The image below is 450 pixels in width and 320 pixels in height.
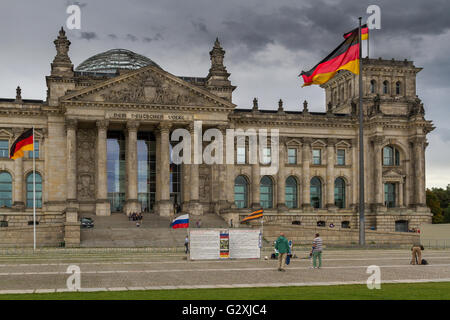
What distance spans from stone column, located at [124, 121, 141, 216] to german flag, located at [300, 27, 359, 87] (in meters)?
28.3

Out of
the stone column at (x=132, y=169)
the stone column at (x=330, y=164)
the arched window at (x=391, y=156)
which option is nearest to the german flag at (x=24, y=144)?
the stone column at (x=132, y=169)

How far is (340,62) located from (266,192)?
36426mm

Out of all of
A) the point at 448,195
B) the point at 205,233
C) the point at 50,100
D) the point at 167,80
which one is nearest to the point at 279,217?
the point at 167,80

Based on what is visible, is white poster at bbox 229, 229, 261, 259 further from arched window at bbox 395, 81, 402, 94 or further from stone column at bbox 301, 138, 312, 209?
arched window at bbox 395, 81, 402, 94

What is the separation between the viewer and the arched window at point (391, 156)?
88938mm

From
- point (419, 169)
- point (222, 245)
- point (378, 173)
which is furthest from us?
point (419, 169)

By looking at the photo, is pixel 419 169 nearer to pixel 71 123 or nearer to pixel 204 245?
pixel 71 123

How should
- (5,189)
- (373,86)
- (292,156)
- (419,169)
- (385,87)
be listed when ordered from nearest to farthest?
(5,189)
(419,169)
(292,156)
(373,86)
(385,87)

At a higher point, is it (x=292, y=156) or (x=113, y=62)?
(x=113, y=62)

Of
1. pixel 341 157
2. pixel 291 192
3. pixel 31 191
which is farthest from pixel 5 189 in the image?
pixel 341 157

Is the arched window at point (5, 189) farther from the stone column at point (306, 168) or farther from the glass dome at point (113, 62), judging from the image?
the stone column at point (306, 168)

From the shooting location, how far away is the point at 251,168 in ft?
278

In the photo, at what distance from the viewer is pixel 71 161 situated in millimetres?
73688

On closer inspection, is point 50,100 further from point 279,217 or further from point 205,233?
point 205,233
